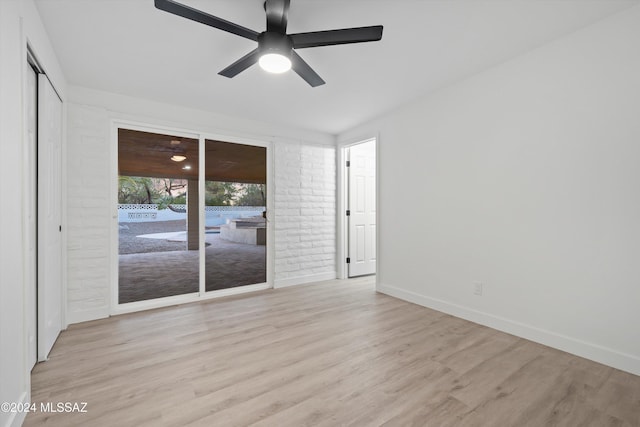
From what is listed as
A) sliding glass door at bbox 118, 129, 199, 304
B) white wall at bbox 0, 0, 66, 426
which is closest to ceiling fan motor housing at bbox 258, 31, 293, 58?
white wall at bbox 0, 0, 66, 426

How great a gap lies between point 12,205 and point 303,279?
3.40m

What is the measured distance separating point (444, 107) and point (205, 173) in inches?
118

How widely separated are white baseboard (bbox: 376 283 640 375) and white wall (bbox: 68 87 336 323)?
1.80m

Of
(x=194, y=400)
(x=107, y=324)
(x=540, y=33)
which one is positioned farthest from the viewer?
(x=107, y=324)

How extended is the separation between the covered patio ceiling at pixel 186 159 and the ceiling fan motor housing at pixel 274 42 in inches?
88.5

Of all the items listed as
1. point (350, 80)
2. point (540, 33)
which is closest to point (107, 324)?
point (350, 80)

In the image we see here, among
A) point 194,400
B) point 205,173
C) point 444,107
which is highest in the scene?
point 444,107

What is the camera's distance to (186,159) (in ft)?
12.3

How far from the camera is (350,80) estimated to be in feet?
9.34

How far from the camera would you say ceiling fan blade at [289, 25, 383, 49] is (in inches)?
65.0

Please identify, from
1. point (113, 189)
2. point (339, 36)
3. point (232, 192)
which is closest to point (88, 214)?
point (113, 189)

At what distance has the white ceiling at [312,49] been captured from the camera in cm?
188

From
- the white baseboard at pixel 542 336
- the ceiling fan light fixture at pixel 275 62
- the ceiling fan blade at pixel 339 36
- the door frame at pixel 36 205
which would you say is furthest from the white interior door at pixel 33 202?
the white baseboard at pixel 542 336

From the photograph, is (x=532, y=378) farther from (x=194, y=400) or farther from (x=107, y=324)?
(x=107, y=324)
